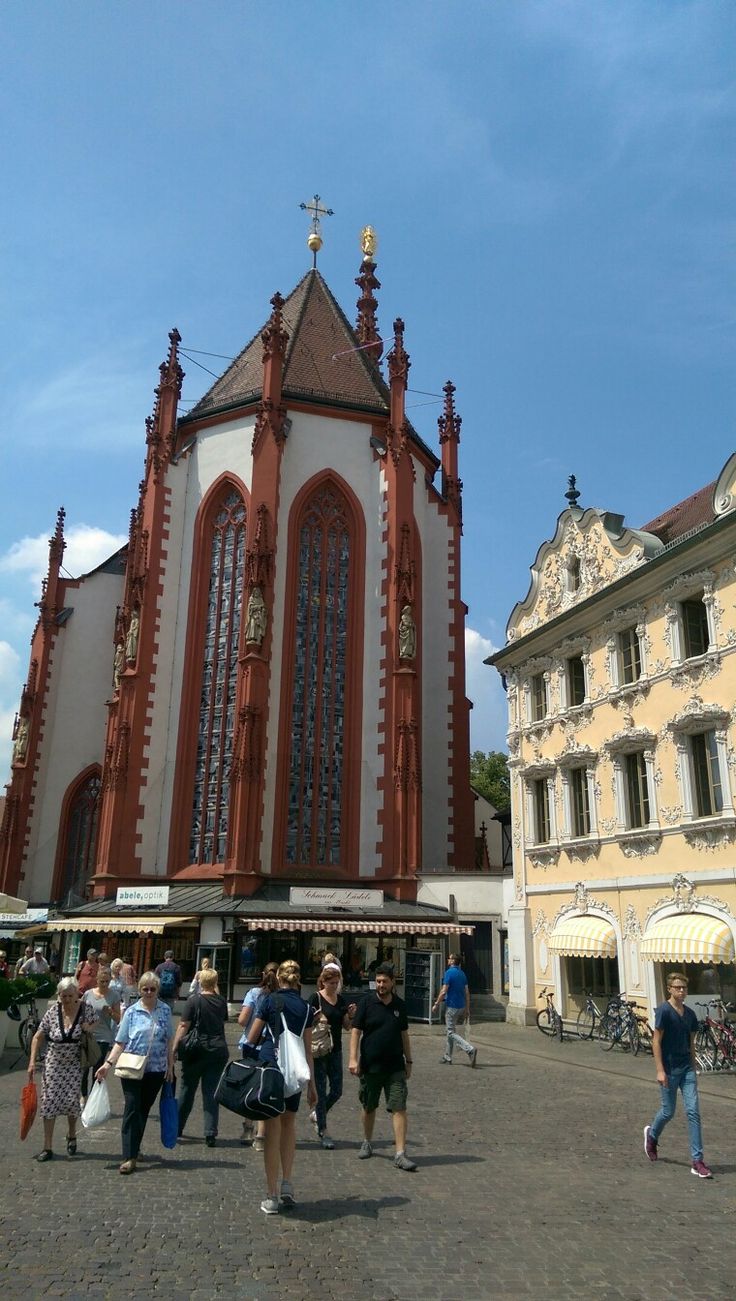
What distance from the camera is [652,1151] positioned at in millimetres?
9062

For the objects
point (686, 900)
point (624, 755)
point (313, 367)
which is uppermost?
point (313, 367)

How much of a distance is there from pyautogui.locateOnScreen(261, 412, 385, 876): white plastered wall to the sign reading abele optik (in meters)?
2.78

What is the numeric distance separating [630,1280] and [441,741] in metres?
29.5

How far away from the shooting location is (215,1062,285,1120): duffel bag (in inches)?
268

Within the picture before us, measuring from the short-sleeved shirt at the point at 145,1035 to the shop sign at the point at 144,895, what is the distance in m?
20.6

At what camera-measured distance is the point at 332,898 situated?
90.3 ft

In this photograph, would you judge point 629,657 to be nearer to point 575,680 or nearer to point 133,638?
point 575,680

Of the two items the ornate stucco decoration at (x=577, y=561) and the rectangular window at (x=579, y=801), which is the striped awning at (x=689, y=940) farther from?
the ornate stucco decoration at (x=577, y=561)

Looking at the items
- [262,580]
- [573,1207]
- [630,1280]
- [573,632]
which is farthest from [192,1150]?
[262,580]

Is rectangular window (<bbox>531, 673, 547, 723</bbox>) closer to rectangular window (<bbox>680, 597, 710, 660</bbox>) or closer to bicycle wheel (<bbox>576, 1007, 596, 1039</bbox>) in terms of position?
rectangular window (<bbox>680, 597, 710, 660</bbox>)

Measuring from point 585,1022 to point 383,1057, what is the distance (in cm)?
1493

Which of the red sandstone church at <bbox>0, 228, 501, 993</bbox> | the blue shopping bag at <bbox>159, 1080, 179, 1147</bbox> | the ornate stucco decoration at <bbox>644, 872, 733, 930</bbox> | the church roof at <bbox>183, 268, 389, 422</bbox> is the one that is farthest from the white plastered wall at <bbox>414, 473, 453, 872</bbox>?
the blue shopping bag at <bbox>159, 1080, 179, 1147</bbox>

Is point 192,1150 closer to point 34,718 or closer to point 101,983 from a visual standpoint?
point 101,983

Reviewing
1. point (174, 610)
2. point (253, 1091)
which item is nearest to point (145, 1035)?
point (253, 1091)
